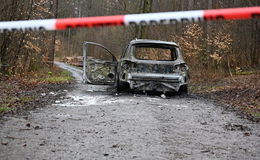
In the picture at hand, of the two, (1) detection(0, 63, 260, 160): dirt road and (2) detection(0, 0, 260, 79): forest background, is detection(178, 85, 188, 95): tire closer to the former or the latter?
(1) detection(0, 63, 260, 160): dirt road

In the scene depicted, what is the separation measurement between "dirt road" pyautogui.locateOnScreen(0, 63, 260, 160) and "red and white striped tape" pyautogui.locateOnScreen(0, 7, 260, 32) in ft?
5.14

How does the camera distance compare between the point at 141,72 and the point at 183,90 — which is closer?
the point at 141,72

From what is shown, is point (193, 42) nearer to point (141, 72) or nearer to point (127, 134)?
point (141, 72)

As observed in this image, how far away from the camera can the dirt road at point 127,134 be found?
4.24m

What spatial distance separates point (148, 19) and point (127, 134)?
2.68 m

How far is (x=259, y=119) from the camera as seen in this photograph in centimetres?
726

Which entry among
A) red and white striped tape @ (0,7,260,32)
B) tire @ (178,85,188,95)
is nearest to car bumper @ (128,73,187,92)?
tire @ (178,85,188,95)

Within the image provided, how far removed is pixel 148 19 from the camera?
112 inches

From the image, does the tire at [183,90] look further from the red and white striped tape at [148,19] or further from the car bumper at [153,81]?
the red and white striped tape at [148,19]

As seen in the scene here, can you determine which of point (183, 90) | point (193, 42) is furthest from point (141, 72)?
point (193, 42)

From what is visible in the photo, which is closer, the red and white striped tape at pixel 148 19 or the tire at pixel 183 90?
the red and white striped tape at pixel 148 19

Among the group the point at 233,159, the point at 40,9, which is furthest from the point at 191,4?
the point at 233,159

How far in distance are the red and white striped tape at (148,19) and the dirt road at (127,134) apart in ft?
5.14

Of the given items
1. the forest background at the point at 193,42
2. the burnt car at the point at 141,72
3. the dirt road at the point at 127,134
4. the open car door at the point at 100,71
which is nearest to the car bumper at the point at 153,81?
the burnt car at the point at 141,72
